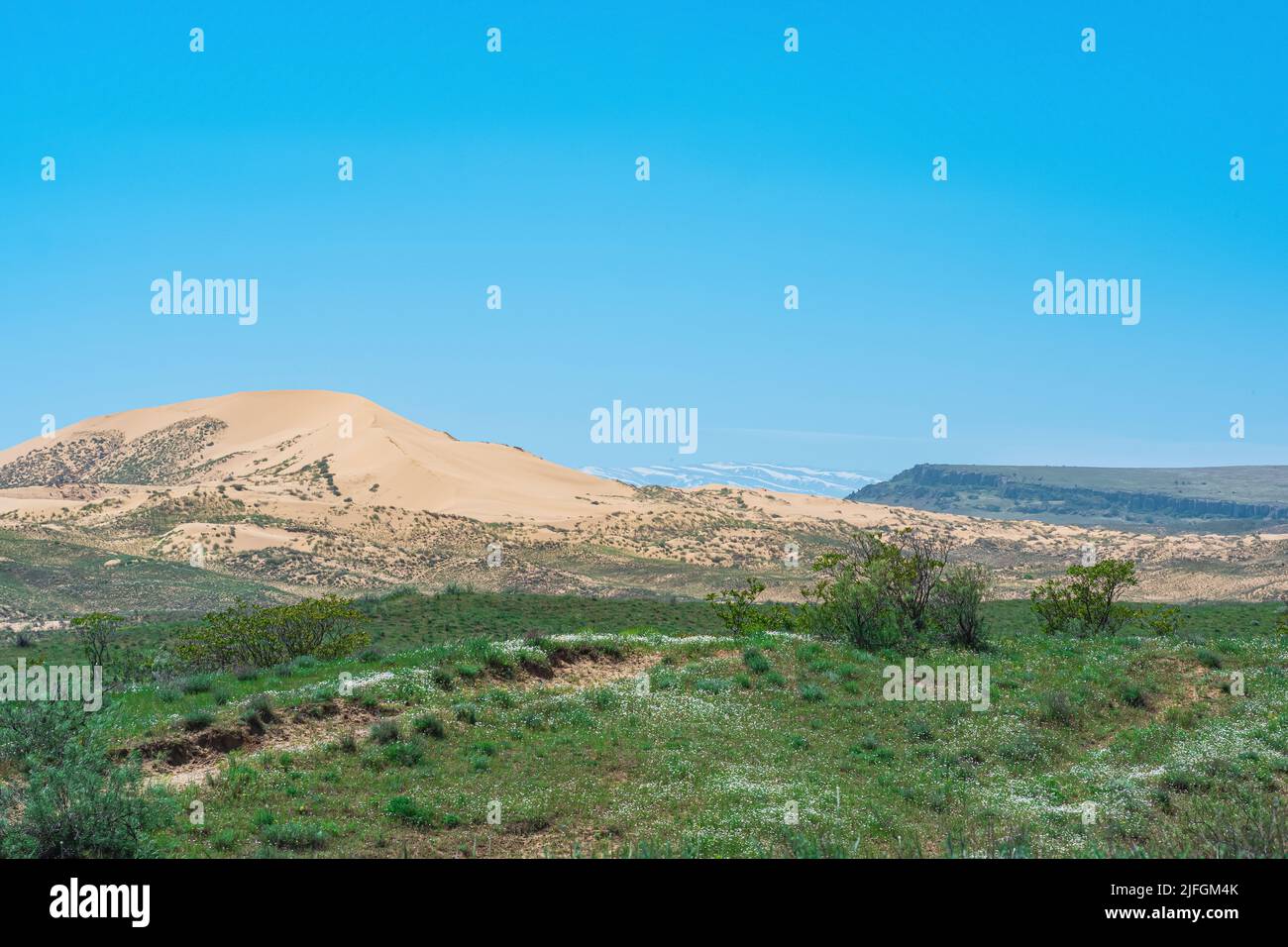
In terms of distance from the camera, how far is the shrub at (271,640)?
30.1 metres

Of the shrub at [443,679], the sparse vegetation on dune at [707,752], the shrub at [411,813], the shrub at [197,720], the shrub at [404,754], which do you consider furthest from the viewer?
the shrub at [443,679]

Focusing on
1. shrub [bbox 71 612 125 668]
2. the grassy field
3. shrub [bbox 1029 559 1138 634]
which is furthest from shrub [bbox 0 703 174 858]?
shrub [bbox 1029 559 1138 634]

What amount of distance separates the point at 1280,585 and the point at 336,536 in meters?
76.1

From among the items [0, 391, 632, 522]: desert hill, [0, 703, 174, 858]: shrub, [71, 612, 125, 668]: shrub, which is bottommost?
[71, 612, 125, 668]: shrub

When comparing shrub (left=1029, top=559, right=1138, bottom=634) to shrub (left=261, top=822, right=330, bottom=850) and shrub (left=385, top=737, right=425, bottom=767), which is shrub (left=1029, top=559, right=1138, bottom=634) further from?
shrub (left=261, top=822, right=330, bottom=850)

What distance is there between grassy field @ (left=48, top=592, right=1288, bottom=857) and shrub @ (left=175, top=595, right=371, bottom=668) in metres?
5.69

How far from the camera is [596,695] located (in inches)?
804

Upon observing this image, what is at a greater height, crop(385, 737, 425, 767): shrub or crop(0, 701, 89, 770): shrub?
crop(0, 701, 89, 770): shrub

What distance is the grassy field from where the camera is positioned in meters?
12.6

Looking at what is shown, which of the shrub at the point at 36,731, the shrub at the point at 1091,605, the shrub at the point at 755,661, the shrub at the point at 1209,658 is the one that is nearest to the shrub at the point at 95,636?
the shrub at the point at 36,731

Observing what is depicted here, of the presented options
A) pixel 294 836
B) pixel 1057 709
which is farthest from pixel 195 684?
pixel 1057 709

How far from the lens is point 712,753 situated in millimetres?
17203

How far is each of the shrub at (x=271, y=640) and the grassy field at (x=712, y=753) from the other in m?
5.69

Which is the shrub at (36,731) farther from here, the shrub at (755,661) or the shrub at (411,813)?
the shrub at (755,661)
